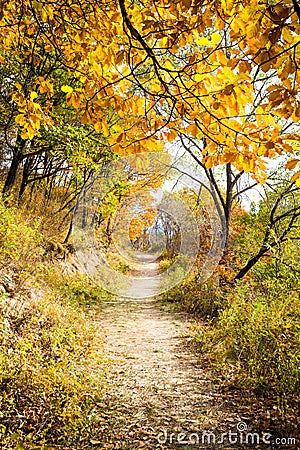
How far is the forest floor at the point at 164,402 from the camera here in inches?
113

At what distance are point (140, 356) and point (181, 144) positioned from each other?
4.97m

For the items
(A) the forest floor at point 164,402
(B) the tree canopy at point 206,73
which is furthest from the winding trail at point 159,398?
(B) the tree canopy at point 206,73

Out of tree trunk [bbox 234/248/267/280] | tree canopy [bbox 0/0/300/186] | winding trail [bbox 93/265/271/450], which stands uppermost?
tree canopy [bbox 0/0/300/186]

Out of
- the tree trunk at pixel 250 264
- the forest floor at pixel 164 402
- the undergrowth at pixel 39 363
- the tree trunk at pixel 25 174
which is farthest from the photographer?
the tree trunk at pixel 25 174

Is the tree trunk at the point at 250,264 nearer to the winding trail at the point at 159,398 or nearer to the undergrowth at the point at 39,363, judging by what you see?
the winding trail at the point at 159,398

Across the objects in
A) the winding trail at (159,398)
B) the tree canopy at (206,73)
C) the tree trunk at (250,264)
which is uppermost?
the tree canopy at (206,73)

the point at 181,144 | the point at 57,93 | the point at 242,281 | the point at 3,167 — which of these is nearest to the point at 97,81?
the point at 242,281

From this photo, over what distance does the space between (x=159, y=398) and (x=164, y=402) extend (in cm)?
10

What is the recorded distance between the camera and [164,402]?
139 inches

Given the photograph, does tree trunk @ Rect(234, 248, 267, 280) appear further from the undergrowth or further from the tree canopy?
the tree canopy

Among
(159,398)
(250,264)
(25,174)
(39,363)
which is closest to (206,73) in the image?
(39,363)

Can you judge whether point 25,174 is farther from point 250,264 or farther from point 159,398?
point 159,398

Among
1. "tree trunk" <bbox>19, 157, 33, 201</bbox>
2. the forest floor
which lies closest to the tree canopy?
the forest floor

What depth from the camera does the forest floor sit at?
2867 millimetres
